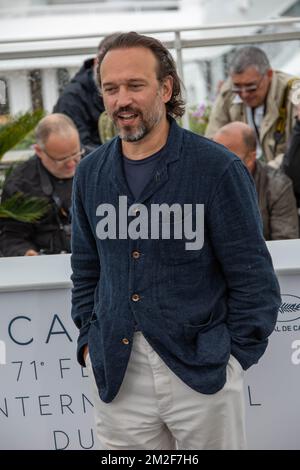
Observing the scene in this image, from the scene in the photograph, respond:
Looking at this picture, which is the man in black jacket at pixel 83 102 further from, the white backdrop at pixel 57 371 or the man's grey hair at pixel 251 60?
the white backdrop at pixel 57 371

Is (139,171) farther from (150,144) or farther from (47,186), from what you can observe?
(47,186)

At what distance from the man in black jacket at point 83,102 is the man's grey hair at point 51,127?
758 millimetres

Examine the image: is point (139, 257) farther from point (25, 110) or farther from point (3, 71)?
point (3, 71)

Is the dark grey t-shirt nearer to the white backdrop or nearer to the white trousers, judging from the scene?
the white trousers

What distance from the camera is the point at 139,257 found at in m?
2.67

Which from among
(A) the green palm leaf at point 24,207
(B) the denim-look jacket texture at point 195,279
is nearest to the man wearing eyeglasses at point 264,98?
(A) the green palm leaf at point 24,207

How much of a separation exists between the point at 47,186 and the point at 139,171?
8.34 feet

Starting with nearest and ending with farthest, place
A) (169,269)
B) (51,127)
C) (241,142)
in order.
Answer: (169,269) < (241,142) < (51,127)

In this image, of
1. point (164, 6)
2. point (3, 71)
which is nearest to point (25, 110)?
point (3, 71)

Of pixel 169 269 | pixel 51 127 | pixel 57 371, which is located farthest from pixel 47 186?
pixel 169 269

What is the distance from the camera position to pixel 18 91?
20.4 feet

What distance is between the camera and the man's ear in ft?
8.98

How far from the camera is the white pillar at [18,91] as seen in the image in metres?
5.84

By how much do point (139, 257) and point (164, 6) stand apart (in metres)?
33.6
